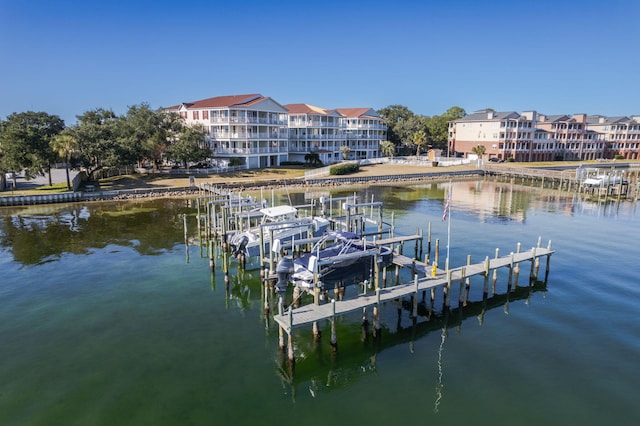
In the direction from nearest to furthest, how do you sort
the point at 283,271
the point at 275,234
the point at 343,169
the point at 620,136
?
the point at 283,271 → the point at 275,234 → the point at 343,169 → the point at 620,136

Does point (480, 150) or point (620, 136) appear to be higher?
point (620, 136)

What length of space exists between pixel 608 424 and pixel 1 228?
49889 mm

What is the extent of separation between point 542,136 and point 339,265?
107341 mm

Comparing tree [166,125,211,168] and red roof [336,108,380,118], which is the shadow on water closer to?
tree [166,125,211,168]

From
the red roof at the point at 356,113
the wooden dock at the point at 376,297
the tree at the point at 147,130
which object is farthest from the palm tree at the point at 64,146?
the red roof at the point at 356,113

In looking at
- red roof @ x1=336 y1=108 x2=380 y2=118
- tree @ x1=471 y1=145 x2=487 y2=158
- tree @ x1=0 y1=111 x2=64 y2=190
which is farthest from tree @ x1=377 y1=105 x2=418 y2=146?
tree @ x1=0 y1=111 x2=64 y2=190

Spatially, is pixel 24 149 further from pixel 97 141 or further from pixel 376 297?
pixel 376 297

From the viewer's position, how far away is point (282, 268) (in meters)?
22.4

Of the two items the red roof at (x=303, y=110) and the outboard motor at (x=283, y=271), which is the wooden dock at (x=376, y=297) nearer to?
the outboard motor at (x=283, y=271)

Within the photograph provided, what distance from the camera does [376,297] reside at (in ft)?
67.1

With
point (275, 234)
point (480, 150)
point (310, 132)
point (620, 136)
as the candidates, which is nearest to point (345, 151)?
point (310, 132)

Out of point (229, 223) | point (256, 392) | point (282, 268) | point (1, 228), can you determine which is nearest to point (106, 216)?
point (1, 228)

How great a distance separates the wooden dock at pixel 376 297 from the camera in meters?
18.5

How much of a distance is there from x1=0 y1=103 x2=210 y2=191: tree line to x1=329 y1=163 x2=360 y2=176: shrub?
902 inches
